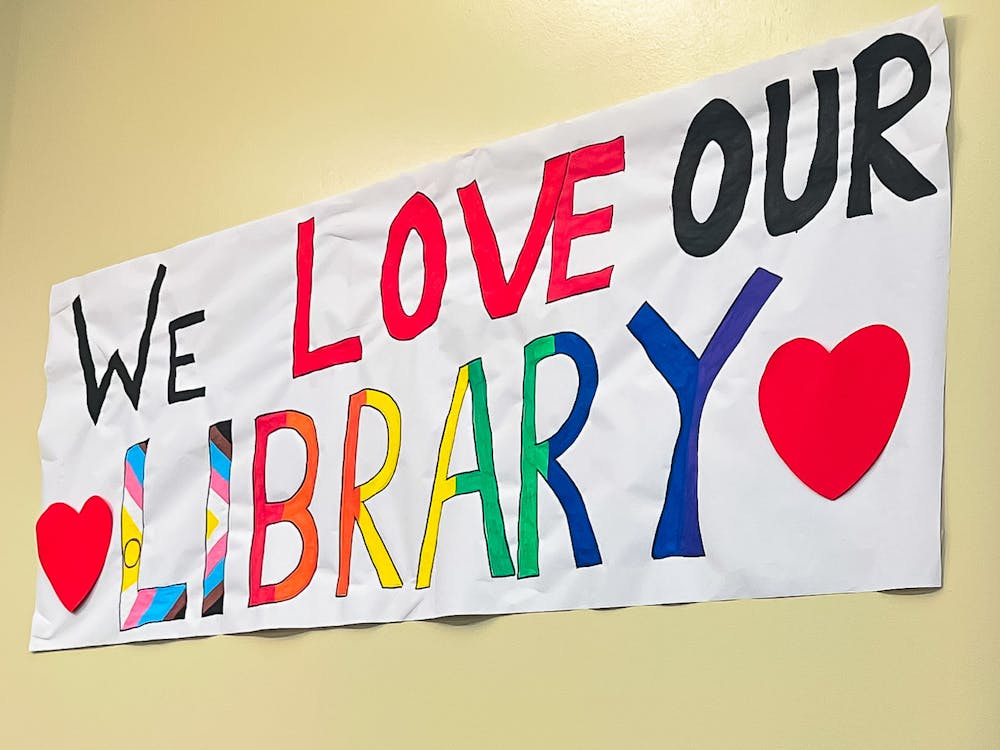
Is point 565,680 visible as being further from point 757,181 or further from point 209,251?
point 209,251

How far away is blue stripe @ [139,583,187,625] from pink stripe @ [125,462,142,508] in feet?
0.38

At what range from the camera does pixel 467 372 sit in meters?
1.27

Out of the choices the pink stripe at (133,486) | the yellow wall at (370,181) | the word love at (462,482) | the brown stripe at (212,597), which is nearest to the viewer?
the yellow wall at (370,181)

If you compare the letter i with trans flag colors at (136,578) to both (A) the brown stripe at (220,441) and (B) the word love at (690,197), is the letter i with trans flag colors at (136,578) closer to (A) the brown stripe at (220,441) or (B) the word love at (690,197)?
(A) the brown stripe at (220,441)

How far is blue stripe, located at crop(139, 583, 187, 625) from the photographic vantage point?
147cm

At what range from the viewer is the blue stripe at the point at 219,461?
1.46 meters

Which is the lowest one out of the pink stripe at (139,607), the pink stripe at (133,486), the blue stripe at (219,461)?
the pink stripe at (139,607)

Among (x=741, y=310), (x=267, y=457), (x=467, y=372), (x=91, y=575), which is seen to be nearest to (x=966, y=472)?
(x=741, y=310)

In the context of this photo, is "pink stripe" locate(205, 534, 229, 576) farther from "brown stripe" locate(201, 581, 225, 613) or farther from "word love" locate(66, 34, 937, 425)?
"word love" locate(66, 34, 937, 425)

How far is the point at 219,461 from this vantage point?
4.82 feet

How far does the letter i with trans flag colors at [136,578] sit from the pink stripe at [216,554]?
0.15 ft

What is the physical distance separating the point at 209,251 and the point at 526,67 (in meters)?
0.46

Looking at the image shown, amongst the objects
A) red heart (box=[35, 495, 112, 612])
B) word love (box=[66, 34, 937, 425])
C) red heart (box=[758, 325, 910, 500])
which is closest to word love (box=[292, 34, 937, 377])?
word love (box=[66, 34, 937, 425])

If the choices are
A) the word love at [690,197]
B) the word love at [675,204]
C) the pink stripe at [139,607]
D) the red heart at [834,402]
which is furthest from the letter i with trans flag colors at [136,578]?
the red heart at [834,402]
